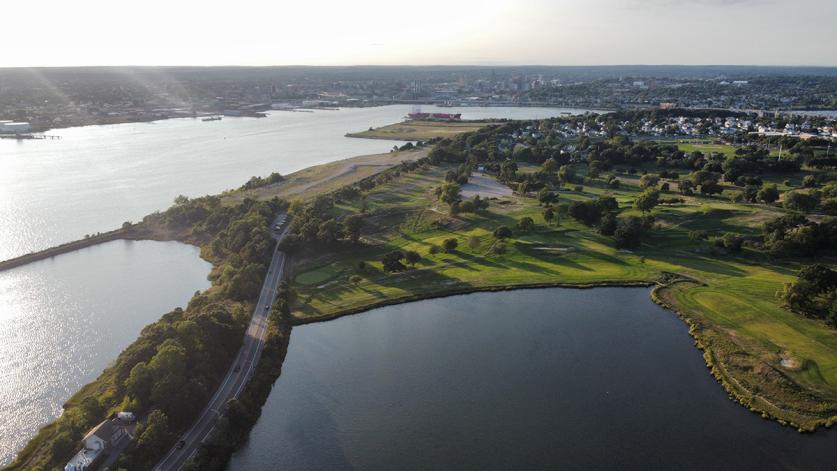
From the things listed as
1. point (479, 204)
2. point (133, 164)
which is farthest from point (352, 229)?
point (133, 164)

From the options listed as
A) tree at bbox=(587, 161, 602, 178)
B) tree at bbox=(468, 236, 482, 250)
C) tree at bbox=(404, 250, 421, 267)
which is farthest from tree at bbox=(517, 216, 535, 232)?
tree at bbox=(587, 161, 602, 178)

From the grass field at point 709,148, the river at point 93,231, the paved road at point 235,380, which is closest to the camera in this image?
the paved road at point 235,380

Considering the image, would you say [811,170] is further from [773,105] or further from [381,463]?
[773,105]

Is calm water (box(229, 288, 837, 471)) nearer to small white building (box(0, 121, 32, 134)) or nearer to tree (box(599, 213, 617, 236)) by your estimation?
tree (box(599, 213, 617, 236))

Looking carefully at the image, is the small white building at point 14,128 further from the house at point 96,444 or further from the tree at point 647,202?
the tree at point 647,202

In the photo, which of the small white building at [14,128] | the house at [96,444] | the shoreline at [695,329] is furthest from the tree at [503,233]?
the small white building at [14,128]

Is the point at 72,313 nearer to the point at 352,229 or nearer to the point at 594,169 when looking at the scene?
the point at 352,229
